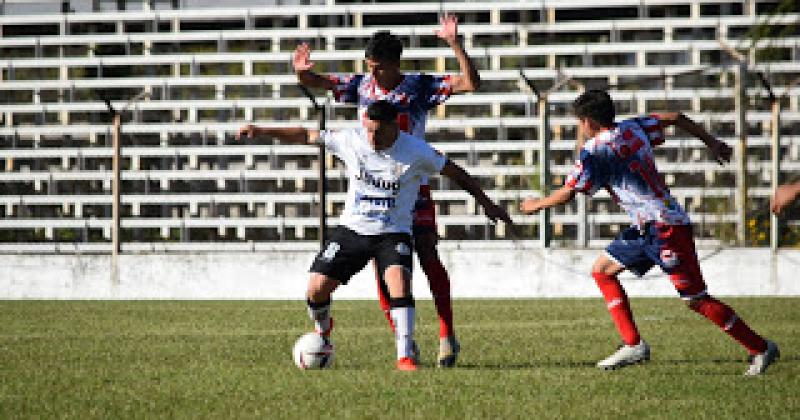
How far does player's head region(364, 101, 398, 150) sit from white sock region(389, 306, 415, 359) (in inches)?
37.5

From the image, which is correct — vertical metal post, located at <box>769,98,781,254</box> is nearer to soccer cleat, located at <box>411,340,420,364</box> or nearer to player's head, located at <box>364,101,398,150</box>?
soccer cleat, located at <box>411,340,420,364</box>

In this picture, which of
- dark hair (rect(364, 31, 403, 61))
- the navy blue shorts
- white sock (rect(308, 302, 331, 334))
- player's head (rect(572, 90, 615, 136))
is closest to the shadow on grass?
the navy blue shorts

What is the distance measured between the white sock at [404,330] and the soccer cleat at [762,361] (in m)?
1.85

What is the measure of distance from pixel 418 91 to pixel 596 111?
118 cm

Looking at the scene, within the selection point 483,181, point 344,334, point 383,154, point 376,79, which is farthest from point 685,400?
point 483,181

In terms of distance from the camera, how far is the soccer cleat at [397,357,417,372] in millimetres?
7785

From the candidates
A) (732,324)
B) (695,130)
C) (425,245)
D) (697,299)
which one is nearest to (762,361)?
(732,324)

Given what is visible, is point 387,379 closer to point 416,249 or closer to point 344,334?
point 416,249

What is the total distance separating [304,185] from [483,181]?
96.9 inches

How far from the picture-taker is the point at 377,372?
7645 millimetres

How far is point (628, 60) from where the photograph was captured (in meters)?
24.8

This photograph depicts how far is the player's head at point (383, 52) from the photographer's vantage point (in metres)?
8.46

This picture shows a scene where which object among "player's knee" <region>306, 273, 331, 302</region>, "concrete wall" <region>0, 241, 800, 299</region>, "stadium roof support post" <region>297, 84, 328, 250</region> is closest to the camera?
"player's knee" <region>306, 273, 331, 302</region>

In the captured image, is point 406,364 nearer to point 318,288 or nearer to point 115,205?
point 318,288
